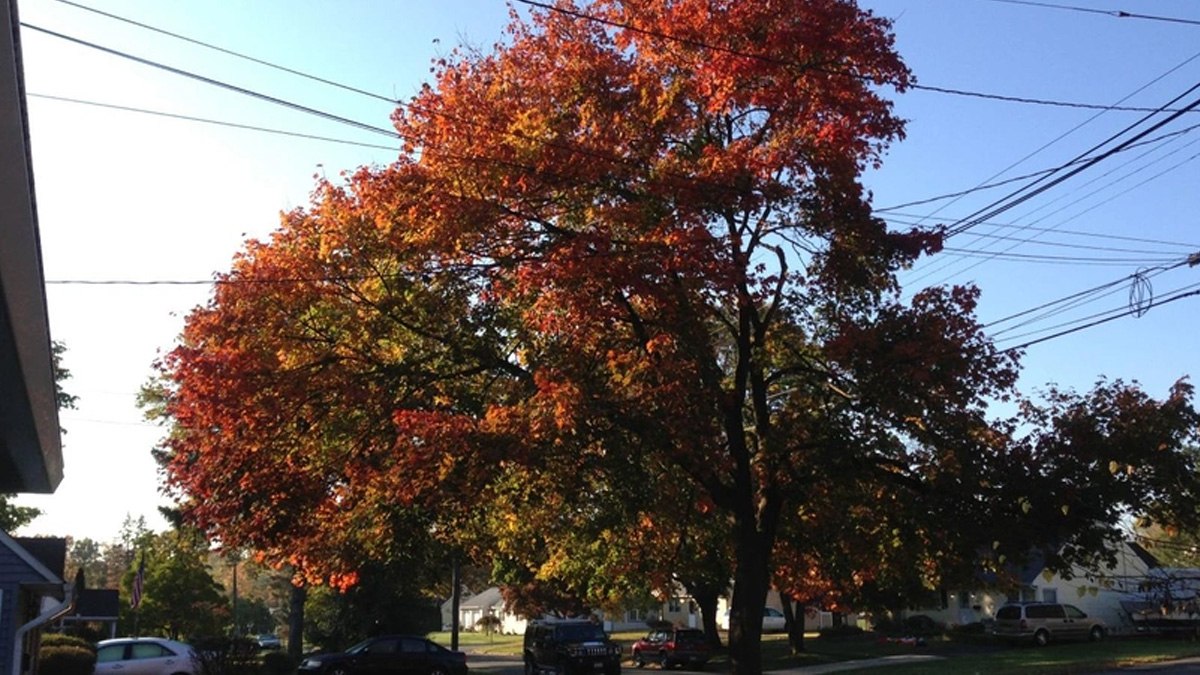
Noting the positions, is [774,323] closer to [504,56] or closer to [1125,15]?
[504,56]

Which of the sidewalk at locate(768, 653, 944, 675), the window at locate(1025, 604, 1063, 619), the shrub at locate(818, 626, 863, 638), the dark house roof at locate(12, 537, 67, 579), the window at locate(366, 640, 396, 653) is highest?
the dark house roof at locate(12, 537, 67, 579)

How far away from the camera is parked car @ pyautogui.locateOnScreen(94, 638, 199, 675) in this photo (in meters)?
28.7

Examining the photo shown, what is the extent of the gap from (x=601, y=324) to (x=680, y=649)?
100 feet

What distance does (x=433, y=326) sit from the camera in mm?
19562

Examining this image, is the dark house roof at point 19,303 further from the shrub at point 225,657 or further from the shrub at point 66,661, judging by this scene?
the shrub at point 225,657

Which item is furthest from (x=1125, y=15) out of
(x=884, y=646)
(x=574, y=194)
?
(x=884, y=646)

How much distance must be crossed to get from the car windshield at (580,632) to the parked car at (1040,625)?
22547mm

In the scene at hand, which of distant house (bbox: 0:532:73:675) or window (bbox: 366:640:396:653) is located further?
window (bbox: 366:640:396:653)

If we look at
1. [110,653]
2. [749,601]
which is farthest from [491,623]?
[749,601]

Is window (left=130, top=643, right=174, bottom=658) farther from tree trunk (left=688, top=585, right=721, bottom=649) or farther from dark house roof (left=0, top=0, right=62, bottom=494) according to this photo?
tree trunk (left=688, top=585, right=721, bottom=649)

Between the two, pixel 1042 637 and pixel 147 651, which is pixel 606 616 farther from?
pixel 147 651

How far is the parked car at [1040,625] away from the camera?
159 feet

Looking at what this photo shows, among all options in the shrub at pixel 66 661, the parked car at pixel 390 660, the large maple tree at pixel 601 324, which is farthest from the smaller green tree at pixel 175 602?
the large maple tree at pixel 601 324

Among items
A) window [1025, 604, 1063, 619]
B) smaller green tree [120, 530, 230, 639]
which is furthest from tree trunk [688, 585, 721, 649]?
smaller green tree [120, 530, 230, 639]
